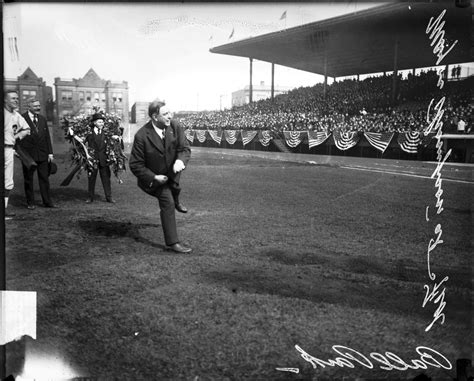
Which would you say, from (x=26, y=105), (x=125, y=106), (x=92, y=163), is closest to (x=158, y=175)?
(x=125, y=106)

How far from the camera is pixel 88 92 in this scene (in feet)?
9.96

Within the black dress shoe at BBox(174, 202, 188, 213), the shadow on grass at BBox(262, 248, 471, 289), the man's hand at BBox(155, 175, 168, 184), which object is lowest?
the shadow on grass at BBox(262, 248, 471, 289)

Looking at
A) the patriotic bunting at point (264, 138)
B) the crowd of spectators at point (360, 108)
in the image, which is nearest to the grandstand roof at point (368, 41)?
the crowd of spectators at point (360, 108)

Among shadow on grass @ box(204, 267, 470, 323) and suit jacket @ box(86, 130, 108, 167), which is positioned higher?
suit jacket @ box(86, 130, 108, 167)

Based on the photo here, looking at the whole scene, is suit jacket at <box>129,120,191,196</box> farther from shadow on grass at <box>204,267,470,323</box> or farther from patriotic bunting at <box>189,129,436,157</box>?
patriotic bunting at <box>189,129,436,157</box>

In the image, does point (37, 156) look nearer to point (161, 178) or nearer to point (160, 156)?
point (160, 156)

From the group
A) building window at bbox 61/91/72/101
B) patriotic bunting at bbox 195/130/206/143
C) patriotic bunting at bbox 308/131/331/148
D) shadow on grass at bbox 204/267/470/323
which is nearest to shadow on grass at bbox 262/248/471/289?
shadow on grass at bbox 204/267/470/323

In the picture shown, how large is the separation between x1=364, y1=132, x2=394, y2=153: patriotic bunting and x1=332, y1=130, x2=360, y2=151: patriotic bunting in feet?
2.84

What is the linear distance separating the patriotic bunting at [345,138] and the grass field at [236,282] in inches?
174

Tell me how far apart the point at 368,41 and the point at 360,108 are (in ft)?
14.7

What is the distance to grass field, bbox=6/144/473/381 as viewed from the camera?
95.3 inches

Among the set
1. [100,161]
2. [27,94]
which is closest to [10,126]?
[27,94]

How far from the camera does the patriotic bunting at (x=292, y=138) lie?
9971 millimetres

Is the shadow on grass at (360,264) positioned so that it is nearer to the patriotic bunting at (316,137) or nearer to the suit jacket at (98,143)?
the suit jacket at (98,143)
